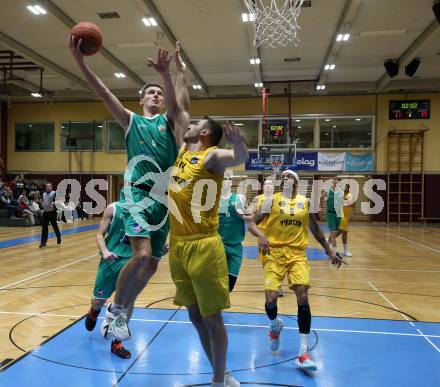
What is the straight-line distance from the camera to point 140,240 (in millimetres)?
3229

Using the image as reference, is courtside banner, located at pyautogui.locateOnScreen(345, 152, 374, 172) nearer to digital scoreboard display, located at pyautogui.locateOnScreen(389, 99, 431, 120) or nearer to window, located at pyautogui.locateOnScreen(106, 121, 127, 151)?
digital scoreboard display, located at pyautogui.locateOnScreen(389, 99, 431, 120)

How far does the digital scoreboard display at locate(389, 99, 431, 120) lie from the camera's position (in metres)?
20.3

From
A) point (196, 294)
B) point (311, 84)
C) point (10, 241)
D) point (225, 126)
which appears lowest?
point (10, 241)

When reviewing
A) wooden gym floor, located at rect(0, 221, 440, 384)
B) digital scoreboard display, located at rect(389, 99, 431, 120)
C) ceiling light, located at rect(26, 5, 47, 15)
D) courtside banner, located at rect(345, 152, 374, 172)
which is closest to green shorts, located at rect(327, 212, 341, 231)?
wooden gym floor, located at rect(0, 221, 440, 384)

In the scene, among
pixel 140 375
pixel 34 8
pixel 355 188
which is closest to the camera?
pixel 140 375

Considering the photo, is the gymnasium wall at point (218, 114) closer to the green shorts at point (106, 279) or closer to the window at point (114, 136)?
the window at point (114, 136)

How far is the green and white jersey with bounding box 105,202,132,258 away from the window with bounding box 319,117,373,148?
18.7 m

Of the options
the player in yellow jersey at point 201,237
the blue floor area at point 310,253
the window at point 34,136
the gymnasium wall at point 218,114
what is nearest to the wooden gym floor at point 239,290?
the blue floor area at point 310,253

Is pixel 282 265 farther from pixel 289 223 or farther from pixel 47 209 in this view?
pixel 47 209

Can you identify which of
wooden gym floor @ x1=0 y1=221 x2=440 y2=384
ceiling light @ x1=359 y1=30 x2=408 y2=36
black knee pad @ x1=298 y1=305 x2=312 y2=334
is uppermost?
ceiling light @ x1=359 y1=30 x2=408 y2=36

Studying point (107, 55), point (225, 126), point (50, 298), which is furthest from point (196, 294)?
point (107, 55)

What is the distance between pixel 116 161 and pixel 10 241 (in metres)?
11.1

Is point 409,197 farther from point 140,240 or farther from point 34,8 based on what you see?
point 140,240

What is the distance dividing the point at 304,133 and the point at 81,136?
1185 cm
